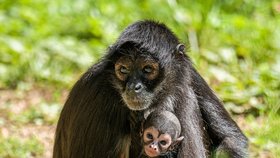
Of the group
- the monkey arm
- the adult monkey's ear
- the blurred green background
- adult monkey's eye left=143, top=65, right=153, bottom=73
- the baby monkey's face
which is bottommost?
the baby monkey's face

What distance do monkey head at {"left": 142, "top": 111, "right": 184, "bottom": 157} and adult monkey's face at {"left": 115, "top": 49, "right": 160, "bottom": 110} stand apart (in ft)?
0.58

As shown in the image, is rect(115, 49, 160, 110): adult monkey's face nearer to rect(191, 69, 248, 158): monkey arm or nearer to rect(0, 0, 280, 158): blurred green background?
rect(191, 69, 248, 158): monkey arm

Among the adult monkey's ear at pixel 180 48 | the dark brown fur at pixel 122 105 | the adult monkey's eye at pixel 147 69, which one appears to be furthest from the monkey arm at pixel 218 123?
the adult monkey's eye at pixel 147 69

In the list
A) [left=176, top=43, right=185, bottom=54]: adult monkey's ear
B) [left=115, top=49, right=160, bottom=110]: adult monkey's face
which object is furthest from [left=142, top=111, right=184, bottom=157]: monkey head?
[left=176, top=43, right=185, bottom=54]: adult monkey's ear

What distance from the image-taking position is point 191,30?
37.3 feet

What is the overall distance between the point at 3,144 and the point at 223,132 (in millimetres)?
2545

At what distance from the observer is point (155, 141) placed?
21.7ft

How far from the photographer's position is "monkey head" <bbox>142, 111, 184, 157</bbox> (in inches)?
261

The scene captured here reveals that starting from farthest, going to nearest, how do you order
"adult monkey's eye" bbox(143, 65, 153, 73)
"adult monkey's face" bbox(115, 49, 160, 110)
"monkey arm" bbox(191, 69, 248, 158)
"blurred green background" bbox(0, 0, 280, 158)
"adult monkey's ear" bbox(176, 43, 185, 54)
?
"blurred green background" bbox(0, 0, 280, 158) < "monkey arm" bbox(191, 69, 248, 158) < "adult monkey's ear" bbox(176, 43, 185, 54) < "adult monkey's eye" bbox(143, 65, 153, 73) < "adult monkey's face" bbox(115, 49, 160, 110)

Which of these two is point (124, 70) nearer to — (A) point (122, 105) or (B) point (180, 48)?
(A) point (122, 105)

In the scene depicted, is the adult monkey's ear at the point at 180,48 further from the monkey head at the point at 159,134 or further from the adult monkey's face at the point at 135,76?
the monkey head at the point at 159,134

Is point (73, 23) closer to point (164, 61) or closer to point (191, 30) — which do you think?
point (191, 30)

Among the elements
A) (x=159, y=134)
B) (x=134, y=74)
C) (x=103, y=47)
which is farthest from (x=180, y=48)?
(x=103, y=47)

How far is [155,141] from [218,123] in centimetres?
107
